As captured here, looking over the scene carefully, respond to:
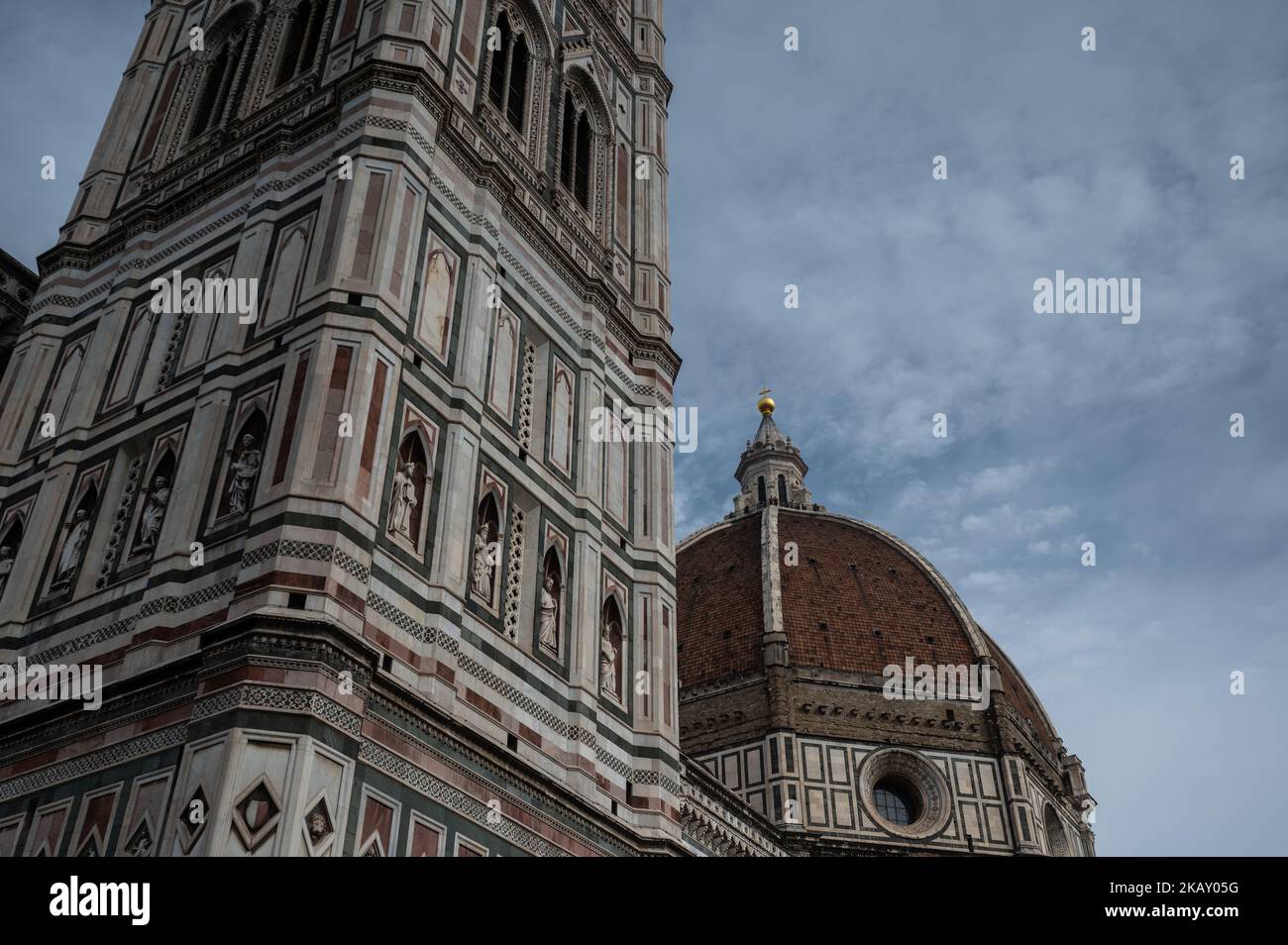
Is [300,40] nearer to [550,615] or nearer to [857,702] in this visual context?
[550,615]

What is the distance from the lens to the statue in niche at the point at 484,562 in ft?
39.9

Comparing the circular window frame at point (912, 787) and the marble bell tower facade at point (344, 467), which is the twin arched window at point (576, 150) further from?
the circular window frame at point (912, 787)

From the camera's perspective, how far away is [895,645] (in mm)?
53219

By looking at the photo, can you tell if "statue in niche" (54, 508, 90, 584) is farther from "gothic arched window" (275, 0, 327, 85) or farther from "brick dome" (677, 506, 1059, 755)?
"brick dome" (677, 506, 1059, 755)

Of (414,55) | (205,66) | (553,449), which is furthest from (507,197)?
(205,66)

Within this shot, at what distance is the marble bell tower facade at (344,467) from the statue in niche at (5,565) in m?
0.19

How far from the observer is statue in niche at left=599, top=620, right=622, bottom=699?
1362 cm

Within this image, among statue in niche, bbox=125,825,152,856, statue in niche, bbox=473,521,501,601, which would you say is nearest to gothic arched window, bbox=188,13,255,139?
statue in niche, bbox=473,521,501,601

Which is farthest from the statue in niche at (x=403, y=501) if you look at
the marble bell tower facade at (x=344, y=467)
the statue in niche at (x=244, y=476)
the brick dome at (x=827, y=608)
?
the brick dome at (x=827, y=608)

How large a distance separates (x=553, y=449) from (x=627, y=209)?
18.8 feet

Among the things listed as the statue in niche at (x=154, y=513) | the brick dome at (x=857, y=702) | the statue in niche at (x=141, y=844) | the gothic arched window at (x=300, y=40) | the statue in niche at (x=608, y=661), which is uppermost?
the brick dome at (x=857, y=702)

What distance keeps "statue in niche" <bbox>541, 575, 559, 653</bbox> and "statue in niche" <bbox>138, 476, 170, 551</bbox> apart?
3813mm

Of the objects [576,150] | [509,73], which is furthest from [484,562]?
[576,150]
